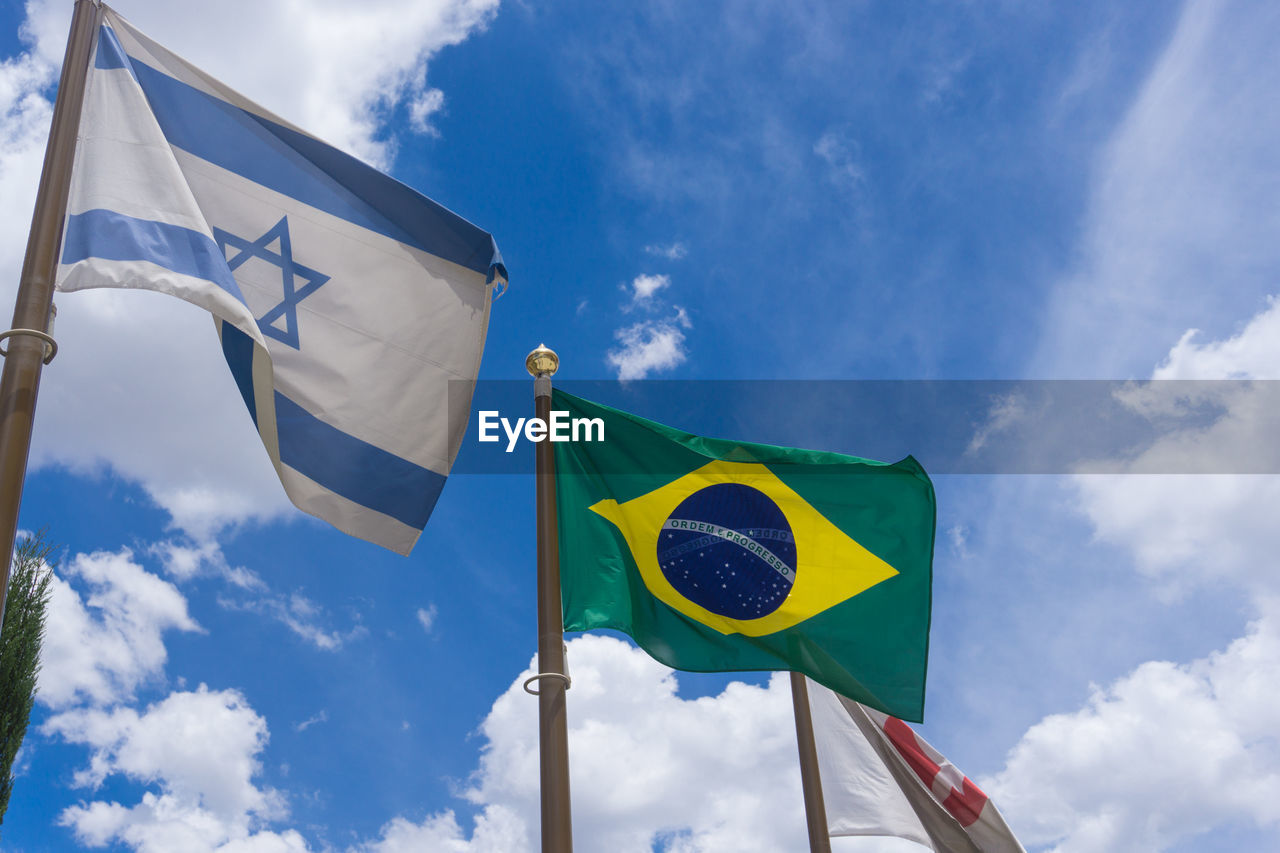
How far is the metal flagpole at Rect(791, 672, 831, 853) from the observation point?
413 inches

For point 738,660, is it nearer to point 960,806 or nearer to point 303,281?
point 303,281

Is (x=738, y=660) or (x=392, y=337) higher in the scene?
(x=392, y=337)

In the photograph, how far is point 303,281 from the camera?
23.9 feet

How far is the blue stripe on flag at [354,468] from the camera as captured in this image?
274 inches

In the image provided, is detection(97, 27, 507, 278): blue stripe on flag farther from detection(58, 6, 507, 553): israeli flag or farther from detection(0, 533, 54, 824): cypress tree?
detection(0, 533, 54, 824): cypress tree

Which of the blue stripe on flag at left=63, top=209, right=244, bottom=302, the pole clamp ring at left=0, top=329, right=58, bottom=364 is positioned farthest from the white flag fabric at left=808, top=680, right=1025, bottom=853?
the pole clamp ring at left=0, top=329, right=58, bottom=364

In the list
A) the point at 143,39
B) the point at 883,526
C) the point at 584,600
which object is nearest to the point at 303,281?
the point at 143,39

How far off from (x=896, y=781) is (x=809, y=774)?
3672 mm

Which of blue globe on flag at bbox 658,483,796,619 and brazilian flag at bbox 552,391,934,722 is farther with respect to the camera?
blue globe on flag at bbox 658,483,796,619

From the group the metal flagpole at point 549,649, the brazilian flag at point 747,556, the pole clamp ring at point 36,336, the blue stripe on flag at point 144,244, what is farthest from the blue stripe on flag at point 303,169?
the pole clamp ring at point 36,336

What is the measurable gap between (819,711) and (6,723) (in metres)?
9.71

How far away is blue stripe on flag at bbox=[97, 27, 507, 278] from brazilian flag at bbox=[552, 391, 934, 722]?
164 cm

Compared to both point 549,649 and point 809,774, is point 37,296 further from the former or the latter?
point 809,774

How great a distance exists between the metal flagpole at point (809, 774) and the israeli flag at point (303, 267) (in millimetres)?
5452
